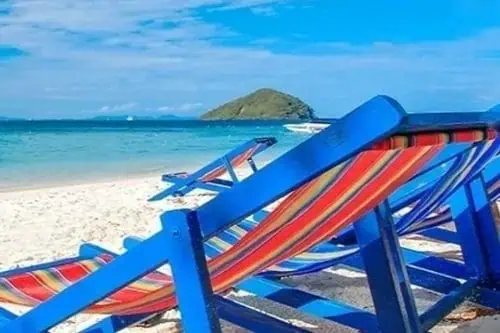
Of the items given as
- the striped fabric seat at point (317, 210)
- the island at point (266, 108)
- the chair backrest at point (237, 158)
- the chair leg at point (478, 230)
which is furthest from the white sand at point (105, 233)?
the island at point (266, 108)

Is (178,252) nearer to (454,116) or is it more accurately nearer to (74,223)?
(454,116)

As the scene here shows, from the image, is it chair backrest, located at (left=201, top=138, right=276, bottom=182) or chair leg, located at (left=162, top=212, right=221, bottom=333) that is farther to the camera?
chair backrest, located at (left=201, top=138, right=276, bottom=182)

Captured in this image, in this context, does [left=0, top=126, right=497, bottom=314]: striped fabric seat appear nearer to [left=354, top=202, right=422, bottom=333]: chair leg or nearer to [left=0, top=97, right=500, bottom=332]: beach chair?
[left=0, top=97, right=500, bottom=332]: beach chair

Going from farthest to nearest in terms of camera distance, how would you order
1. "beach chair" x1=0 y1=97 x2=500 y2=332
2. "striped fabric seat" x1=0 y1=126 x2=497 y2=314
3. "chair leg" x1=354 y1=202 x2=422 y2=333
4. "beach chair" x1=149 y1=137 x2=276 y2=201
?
"beach chair" x1=149 y1=137 x2=276 y2=201
"chair leg" x1=354 y1=202 x2=422 y2=333
"striped fabric seat" x1=0 y1=126 x2=497 y2=314
"beach chair" x1=0 y1=97 x2=500 y2=332

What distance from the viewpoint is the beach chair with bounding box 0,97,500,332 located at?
105cm

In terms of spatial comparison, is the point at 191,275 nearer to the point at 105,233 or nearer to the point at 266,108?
the point at 105,233

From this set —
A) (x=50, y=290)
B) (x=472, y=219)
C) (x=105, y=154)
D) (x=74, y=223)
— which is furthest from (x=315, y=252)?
(x=105, y=154)

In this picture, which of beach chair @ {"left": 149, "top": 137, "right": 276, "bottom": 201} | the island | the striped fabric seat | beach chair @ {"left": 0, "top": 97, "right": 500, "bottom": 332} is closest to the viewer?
beach chair @ {"left": 0, "top": 97, "right": 500, "bottom": 332}

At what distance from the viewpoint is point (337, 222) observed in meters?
1.49

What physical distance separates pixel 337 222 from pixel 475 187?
1.31 meters

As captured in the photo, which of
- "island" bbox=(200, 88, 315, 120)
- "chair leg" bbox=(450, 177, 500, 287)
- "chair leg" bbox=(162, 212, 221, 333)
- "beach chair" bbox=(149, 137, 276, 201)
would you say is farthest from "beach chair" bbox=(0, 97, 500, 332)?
"island" bbox=(200, 88, 315, 120)

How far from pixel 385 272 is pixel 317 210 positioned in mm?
530

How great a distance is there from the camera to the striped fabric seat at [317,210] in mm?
1263

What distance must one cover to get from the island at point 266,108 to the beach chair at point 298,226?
52038mm
